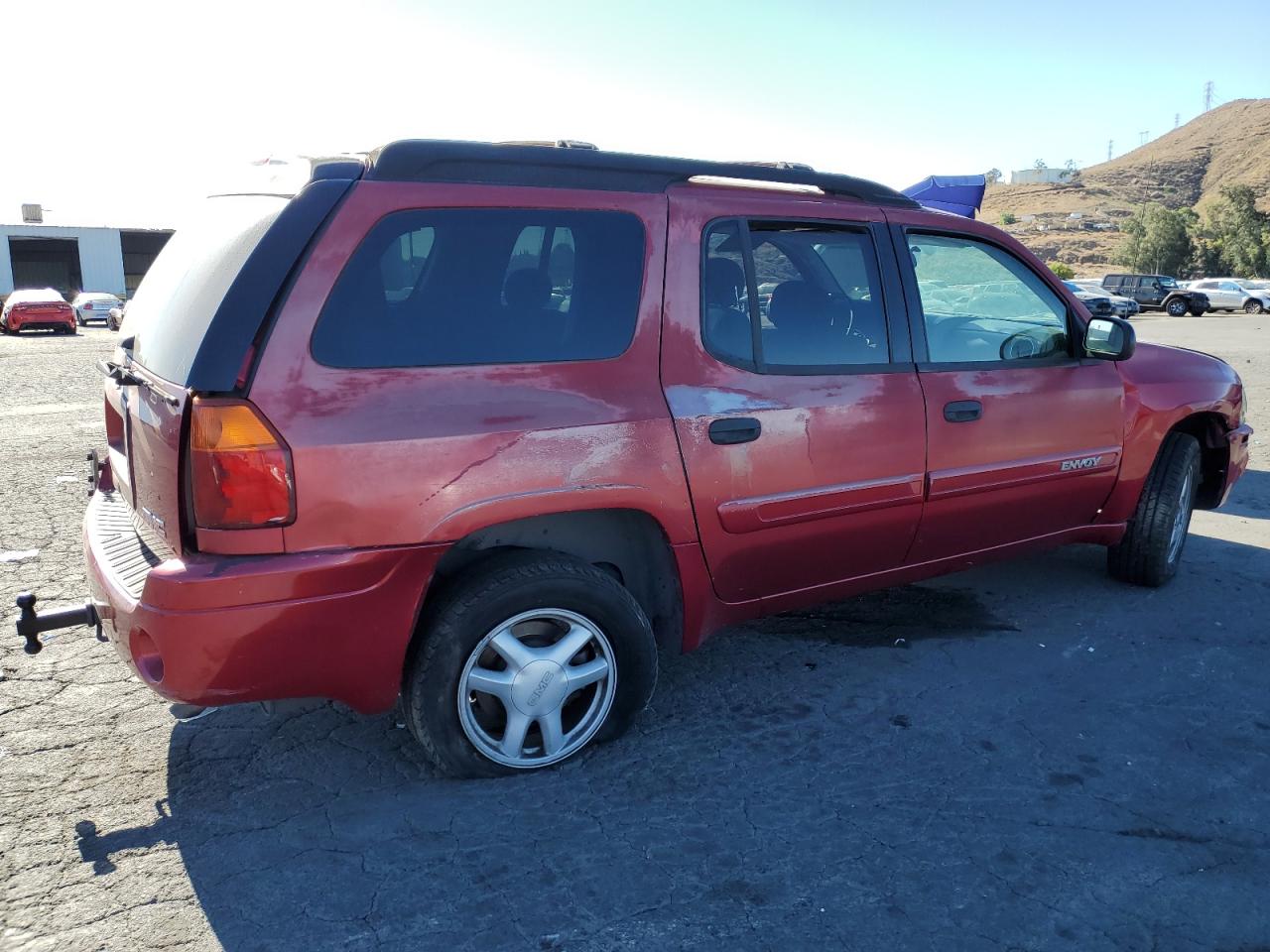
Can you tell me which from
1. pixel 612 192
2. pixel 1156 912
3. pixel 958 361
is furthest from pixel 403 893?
pixel 958 361

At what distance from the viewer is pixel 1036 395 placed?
13.7ft

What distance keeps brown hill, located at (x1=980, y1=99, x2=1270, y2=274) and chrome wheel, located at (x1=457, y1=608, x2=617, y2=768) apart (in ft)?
275

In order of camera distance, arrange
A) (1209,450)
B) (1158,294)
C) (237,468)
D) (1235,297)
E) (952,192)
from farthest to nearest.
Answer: (1158,294) < (1235,297) < (952,192) < (1209,450) < (237,468)

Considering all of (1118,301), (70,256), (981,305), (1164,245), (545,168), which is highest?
(1164,245)

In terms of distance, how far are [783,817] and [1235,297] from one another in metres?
45.2

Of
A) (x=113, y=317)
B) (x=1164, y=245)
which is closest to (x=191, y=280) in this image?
(x=113, y=317)

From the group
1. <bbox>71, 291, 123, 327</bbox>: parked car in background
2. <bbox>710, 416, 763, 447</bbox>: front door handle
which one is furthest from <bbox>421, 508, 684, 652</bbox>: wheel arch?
<bbox>71, 291, 123, 327</bbox>: parked car in background

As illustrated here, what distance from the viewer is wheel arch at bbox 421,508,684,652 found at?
3.05 m

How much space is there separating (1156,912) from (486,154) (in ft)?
9.03

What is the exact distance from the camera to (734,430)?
10.7ft

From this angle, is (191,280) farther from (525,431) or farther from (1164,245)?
(1164,245)

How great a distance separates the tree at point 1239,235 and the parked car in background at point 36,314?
2634 inches

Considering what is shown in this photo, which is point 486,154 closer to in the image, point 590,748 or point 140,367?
point 140,367

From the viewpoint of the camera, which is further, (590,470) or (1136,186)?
(1136,186)
